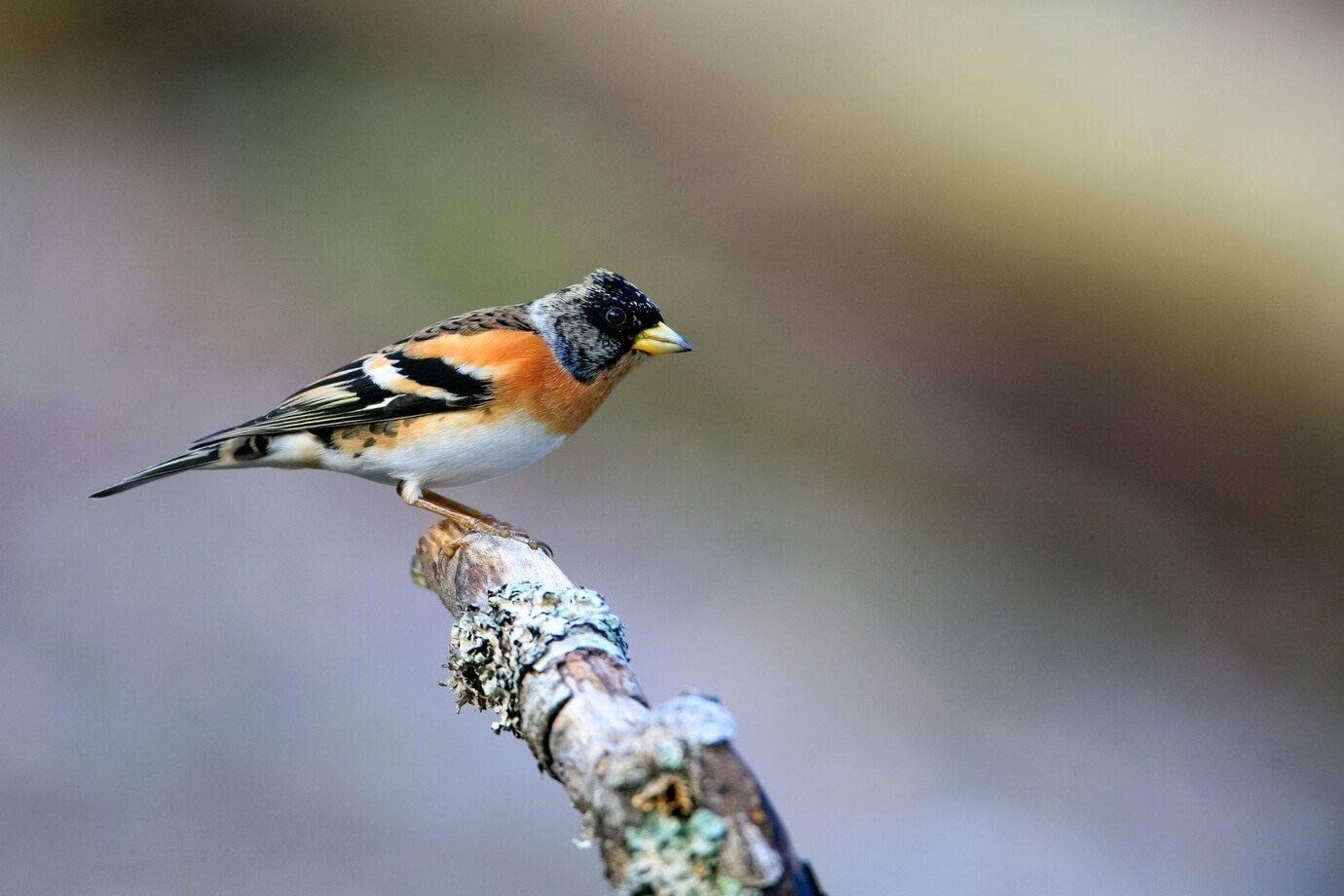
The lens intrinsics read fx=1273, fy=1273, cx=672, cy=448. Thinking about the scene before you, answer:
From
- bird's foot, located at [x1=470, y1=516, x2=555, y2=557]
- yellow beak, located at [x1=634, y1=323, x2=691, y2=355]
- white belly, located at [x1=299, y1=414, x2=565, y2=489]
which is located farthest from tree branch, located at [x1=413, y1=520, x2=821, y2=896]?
yellow beak, located at [x1=634, y1=323, x2=691, y2=355]

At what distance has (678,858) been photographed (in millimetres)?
1101

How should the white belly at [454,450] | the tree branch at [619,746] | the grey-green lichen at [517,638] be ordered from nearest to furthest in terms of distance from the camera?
the tree branch at [619,746], the grey-green lichen at [517,638], the white belly at [454,450]

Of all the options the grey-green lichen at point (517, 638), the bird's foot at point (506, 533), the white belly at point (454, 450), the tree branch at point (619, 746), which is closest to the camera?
the tree branch at point (619, 746)

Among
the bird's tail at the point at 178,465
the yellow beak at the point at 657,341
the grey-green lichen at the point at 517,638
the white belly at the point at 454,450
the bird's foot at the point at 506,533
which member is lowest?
the grey-green lichen at the point at 517,638

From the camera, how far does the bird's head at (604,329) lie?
249 cm

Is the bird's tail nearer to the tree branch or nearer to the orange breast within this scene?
the orange breast

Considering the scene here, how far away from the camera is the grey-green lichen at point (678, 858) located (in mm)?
1082

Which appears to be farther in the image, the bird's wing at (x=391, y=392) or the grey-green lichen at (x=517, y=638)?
the bird's wing at (x=391, y=392)

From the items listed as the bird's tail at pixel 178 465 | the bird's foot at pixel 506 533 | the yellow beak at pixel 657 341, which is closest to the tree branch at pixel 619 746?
the bird's foot at pixel 506 533

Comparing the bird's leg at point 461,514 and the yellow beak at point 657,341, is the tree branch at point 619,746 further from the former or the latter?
the yellow beak at point 657,341

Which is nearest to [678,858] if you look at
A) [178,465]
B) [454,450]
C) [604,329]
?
[454,450]

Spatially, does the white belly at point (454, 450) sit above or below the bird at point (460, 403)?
below

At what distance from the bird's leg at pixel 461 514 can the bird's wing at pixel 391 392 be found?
0.50 feet

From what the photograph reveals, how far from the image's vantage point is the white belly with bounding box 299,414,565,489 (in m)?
2.42
